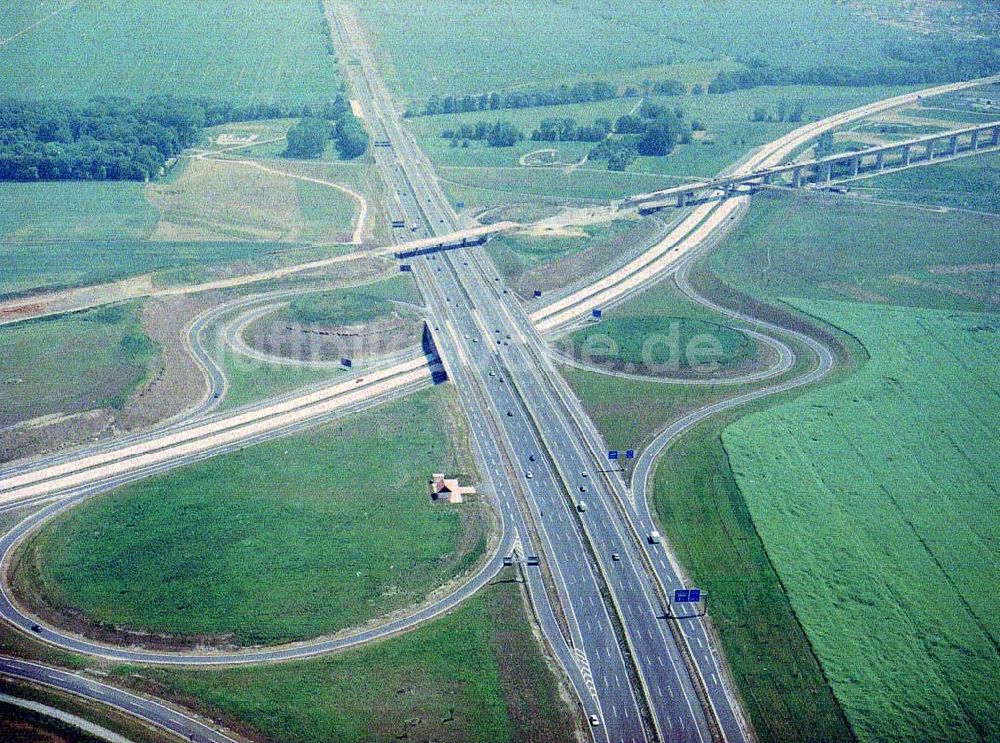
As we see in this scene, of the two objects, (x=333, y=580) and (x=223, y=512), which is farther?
(x=223, y=512)

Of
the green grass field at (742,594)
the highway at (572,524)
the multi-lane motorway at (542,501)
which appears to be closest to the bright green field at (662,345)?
the multi-lane motorway at (542,501)

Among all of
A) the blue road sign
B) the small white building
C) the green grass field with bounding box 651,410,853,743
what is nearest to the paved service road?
the small white building

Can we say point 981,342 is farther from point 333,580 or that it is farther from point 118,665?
point 118,665

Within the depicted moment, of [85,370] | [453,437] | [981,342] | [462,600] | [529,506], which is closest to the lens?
[462,600]

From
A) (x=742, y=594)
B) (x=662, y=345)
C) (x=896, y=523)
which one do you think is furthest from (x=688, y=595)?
(x=662, y=345)

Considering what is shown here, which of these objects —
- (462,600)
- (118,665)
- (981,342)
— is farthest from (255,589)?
(981,342)

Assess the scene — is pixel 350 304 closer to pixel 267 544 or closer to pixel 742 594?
pixel 267 544

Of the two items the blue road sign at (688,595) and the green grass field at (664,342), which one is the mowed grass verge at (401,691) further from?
the green grass field at (664,342)
